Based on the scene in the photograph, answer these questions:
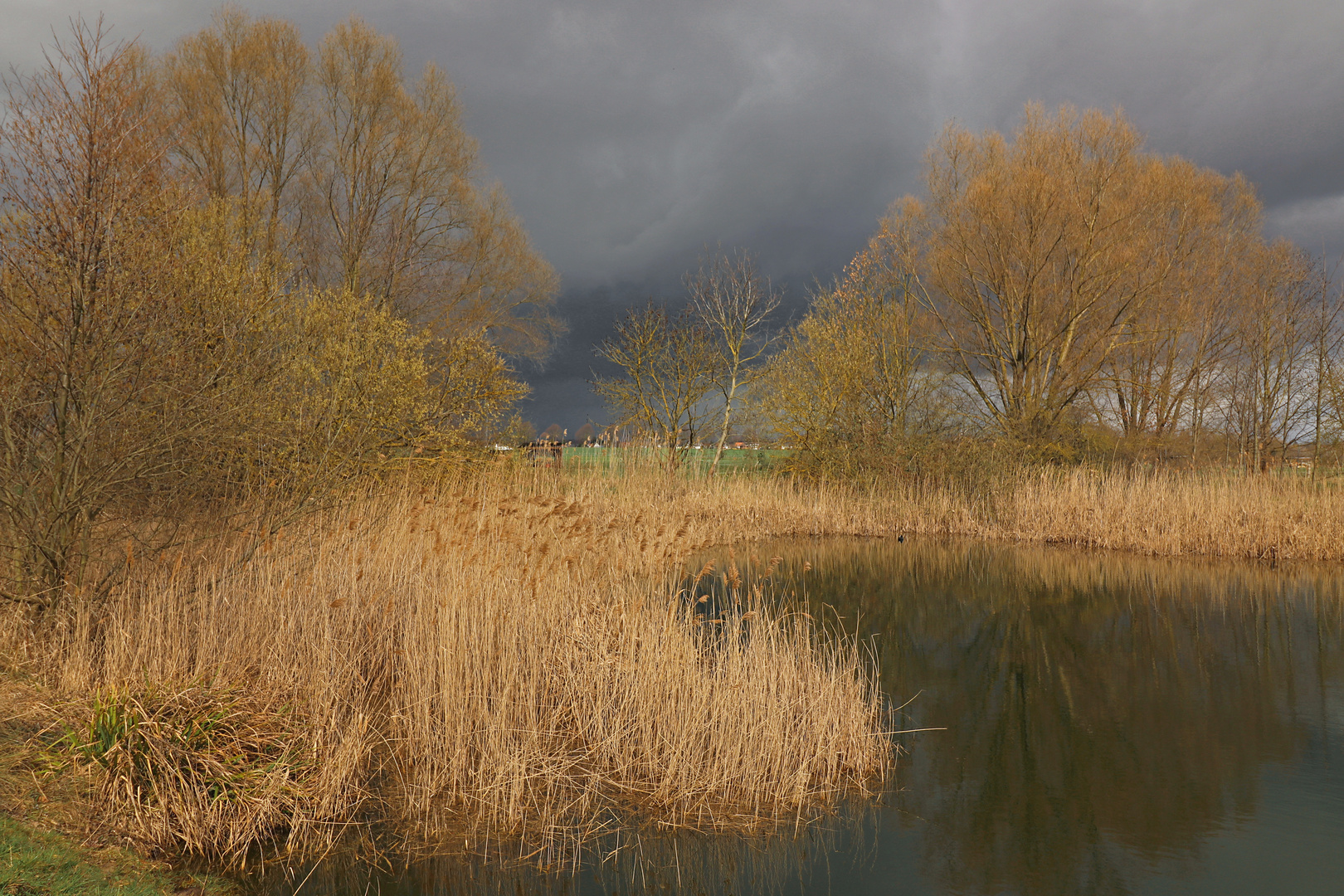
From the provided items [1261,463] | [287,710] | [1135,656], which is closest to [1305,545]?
[1135,656]

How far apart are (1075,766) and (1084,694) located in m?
1.73

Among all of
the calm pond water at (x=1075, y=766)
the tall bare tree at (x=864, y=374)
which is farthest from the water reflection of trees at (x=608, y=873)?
the tall bare tree at (x=864, y=374)

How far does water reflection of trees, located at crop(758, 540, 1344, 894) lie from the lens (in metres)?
4.11

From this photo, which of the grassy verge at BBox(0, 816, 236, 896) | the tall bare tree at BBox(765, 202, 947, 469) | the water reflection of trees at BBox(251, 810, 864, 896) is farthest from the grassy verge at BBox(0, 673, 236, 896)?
the tall bare tree at BBox(765, 202, 947, 469)

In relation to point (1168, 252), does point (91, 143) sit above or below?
below

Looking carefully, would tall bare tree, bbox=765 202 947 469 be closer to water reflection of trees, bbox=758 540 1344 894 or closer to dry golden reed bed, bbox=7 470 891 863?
water reflection of trees, bbox=758 540 1344 894

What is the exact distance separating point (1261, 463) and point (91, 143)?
21.6m

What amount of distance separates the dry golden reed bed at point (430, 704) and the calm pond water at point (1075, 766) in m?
0.33

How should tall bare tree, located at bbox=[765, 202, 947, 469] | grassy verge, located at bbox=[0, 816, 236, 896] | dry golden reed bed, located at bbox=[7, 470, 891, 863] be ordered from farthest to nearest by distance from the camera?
tall bare tree, located at bbox=[765, 202, 947, 469]
dry golden reed bed, located at bbox=[7, 470, 891, 863]
grassy verge, located at bbox=[0, 816, 236, 896]

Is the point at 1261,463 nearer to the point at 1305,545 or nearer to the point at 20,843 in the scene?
the point at 1305,545

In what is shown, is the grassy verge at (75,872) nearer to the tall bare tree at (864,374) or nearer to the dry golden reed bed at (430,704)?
the dry golden reed bed at (430,704)

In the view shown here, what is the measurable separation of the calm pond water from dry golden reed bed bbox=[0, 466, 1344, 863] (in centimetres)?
33

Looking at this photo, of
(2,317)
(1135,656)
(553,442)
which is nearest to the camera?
(2,317)

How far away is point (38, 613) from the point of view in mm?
5430
